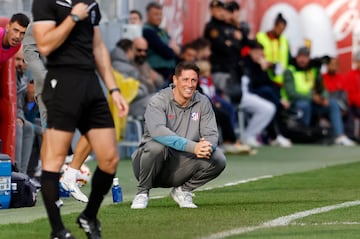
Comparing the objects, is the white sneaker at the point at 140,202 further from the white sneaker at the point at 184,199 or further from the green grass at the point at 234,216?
the white sneaker at the point at 184,199

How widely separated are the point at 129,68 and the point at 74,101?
9.92 m

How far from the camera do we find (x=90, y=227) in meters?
8.19

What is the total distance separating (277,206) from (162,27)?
1017 centimetres

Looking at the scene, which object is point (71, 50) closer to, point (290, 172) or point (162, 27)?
point (290, 172)

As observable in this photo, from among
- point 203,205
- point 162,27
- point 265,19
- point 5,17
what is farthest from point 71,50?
point 265,19

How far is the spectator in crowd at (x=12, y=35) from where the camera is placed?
1147cm

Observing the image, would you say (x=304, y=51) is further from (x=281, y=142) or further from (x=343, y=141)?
(x=281, y=142)

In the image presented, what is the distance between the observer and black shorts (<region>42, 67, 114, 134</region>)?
26.4 feet

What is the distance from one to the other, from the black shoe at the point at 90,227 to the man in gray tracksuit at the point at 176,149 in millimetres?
2253

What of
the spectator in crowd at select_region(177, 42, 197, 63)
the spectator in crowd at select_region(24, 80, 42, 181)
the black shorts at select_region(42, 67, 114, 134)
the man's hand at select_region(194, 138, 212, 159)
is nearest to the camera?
the black shorts at select_region(42, 67, 114, 134)

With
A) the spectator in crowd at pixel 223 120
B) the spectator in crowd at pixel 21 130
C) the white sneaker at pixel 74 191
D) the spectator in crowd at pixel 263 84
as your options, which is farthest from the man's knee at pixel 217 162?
the spectator in crowd at pixel 263 84

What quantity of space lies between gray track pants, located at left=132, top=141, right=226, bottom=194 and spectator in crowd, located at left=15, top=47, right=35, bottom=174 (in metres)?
2.66

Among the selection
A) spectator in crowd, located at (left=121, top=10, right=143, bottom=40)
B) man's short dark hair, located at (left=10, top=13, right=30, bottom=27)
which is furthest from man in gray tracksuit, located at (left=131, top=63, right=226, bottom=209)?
spectator in crowd, located at (left=121, top=10, right=143, bottom=40)

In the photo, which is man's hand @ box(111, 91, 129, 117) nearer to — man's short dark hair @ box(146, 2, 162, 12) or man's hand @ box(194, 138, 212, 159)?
man's hand @ box(194, 138, 212, 159)
